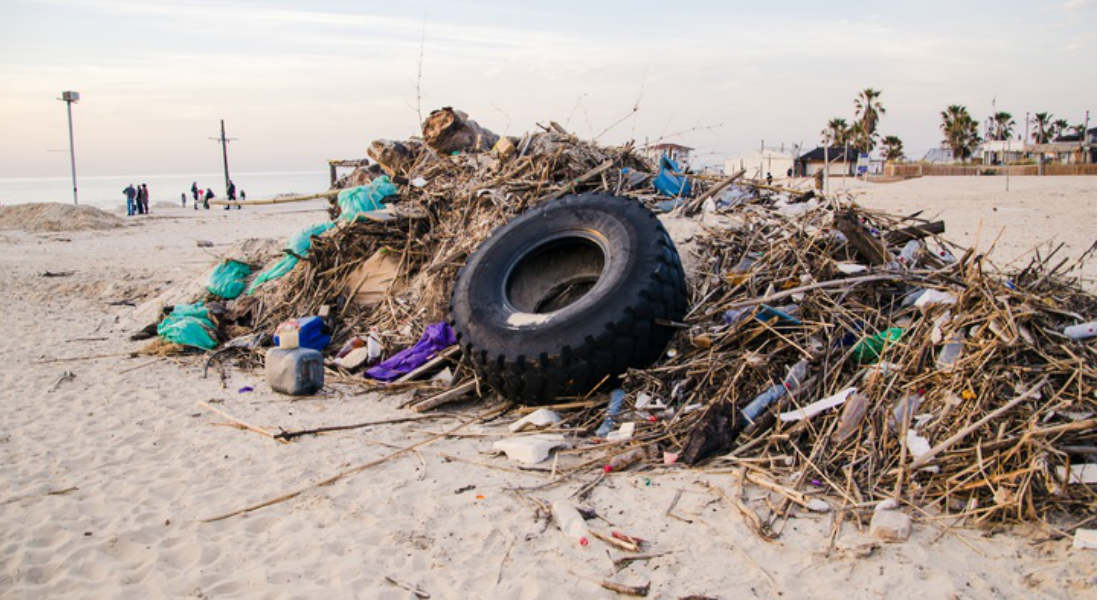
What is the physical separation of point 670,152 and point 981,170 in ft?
107

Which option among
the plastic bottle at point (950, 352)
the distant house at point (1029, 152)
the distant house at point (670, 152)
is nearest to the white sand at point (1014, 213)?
the distant house at point (670, 152)

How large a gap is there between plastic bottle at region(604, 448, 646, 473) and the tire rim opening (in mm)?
1870

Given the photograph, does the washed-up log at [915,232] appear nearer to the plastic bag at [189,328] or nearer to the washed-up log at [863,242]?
the washed-up log at [863,242]

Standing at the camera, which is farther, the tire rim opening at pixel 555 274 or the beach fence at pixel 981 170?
the beach fence at pixel 981 170

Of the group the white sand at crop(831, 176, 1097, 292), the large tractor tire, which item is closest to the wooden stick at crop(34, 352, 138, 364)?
the large tractor tire

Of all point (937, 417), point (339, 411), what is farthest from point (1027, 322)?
point (339, 411)

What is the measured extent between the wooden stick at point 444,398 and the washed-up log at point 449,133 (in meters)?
3.96

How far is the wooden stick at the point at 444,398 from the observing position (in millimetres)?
4934

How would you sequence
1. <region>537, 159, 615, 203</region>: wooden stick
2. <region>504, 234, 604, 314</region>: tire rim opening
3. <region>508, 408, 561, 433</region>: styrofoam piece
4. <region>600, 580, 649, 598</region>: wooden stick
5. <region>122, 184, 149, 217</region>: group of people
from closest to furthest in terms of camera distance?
<region>600, 580, 649, 598</region>: wooden stick, <region>508, 408, 561, 433</region>: styrofoam piece, <region>504, 234, 604, 314</region>: tire rim opening, <region>537, 159, 615, 203</region>: wooden stick, <region>122, 184, 149, 217</region>: group of people

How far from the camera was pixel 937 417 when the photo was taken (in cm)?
350

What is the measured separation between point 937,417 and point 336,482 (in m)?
3.09

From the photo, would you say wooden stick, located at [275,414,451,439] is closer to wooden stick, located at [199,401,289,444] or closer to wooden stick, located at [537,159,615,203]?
wooden stick, located at [199,401,289,444]

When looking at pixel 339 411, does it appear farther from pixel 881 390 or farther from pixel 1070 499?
pixel 1070 499

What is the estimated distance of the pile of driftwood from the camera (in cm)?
325
